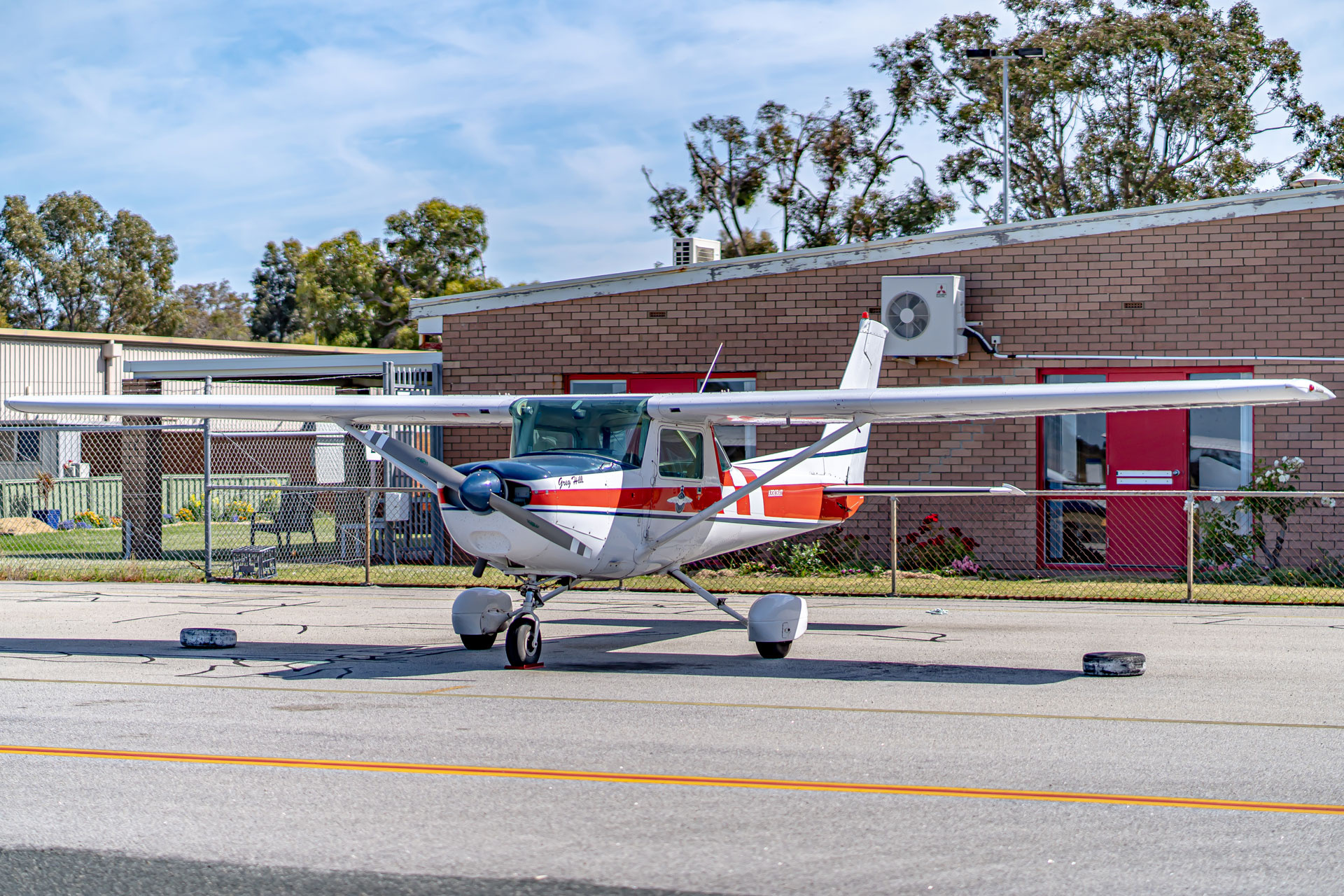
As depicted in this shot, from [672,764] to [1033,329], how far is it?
38.4 feet

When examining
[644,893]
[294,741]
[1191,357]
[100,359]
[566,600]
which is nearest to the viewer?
[644,893]

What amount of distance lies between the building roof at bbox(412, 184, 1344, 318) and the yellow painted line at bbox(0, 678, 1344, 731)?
31.2 ft

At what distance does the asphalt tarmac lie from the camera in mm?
5125

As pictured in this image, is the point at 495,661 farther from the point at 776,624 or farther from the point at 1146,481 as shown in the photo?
the point at 1146,481

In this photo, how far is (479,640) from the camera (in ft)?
37.1

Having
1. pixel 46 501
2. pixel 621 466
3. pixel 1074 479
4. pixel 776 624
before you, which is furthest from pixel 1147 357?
pixel 46 501

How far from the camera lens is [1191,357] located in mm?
16781

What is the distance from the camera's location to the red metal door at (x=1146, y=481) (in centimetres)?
1712

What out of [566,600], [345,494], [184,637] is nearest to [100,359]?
[345,494]

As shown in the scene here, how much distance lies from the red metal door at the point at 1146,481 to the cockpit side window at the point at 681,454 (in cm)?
744

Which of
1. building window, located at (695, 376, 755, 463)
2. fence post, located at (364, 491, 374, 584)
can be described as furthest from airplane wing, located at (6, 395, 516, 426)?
building window, located at (695, 376, 755, 463)

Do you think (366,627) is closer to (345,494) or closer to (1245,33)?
(345,494)

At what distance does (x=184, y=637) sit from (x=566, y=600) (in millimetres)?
5027

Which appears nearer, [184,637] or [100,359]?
[184,637]
